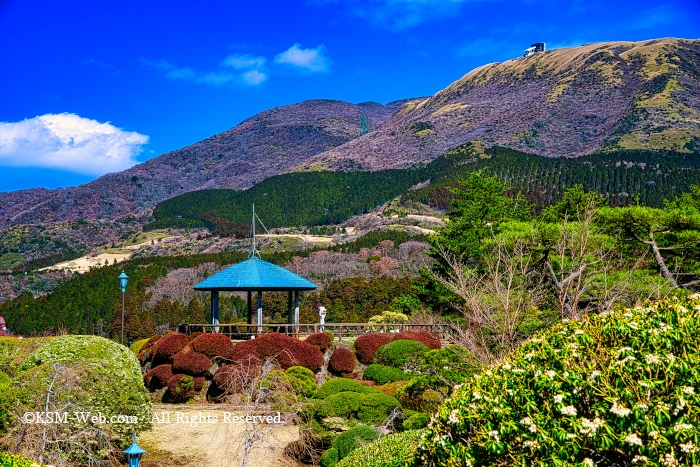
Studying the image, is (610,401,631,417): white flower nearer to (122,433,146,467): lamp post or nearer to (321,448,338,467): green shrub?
(122,433,146,467): lamp post

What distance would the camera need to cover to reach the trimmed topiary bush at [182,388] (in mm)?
21484

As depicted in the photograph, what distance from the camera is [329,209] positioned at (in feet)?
404

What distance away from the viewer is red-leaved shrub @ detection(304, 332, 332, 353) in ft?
77.5

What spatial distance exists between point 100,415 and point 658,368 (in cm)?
1173

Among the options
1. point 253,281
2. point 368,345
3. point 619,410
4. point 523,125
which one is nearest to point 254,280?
point 253,281

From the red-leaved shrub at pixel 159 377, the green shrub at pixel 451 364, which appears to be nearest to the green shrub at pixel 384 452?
the green shrub at pixel 451 364

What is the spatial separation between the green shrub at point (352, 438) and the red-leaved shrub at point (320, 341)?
395 inches

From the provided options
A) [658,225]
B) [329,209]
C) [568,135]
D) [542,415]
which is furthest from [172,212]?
[542,415]

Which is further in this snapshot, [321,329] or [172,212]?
[172,212]

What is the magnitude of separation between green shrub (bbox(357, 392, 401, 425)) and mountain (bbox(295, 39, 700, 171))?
384 ft

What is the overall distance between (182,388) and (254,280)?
201 inches

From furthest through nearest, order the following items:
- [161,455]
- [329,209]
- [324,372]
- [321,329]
Answer: [329,209]
[321,329]
[324,372]
[161,455]

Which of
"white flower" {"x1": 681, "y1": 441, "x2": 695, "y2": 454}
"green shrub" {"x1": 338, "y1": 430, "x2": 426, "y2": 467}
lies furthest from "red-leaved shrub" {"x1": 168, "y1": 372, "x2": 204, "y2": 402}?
"white flower" {"x1": 681, "y1": 441, "x2": 695, "y2": 454}

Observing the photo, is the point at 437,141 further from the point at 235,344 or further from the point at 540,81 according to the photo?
the point at 235,344
